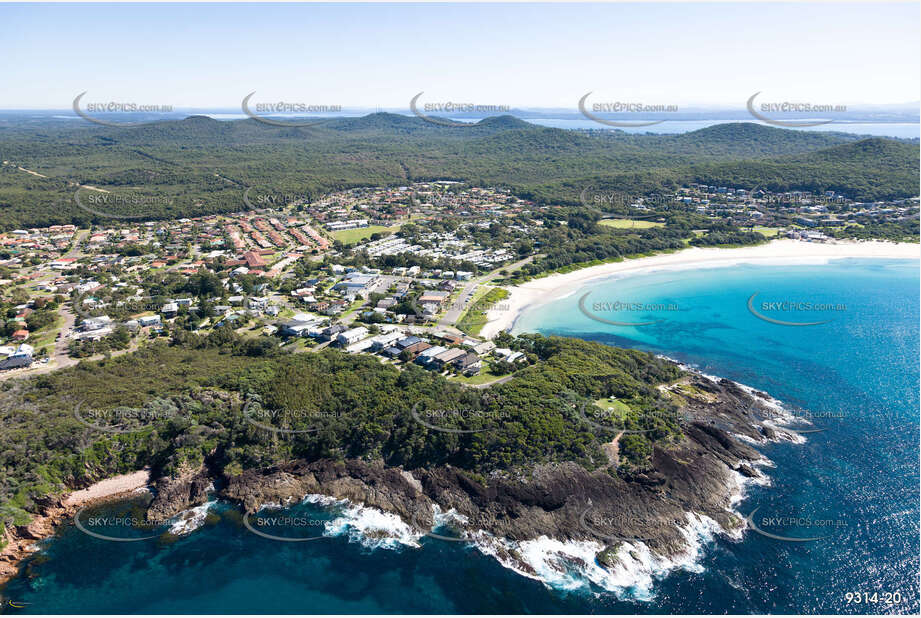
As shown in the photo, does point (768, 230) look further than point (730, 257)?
Yes

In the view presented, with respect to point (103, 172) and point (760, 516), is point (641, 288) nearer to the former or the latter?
point (760, 516)

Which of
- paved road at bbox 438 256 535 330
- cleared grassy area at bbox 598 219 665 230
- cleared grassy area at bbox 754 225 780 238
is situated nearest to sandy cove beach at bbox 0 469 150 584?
paved road at bbox 438 256 535 330

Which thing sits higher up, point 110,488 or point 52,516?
point 110,488

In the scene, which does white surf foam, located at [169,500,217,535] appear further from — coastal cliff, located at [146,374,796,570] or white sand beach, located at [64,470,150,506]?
white sand beach, located at [64,470,150,506]

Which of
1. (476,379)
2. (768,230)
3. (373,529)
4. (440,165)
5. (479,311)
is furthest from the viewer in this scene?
(440,165)

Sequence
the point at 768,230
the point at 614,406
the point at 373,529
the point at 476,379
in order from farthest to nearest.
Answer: the point at 768,230 → the point at 476,379 → the point at 614,406 → the point at 373,529

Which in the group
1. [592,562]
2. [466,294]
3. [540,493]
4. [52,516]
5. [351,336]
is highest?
[466,294]

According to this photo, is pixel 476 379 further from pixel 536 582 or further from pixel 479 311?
pixel 536 582

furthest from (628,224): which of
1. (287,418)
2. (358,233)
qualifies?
(287,418)
